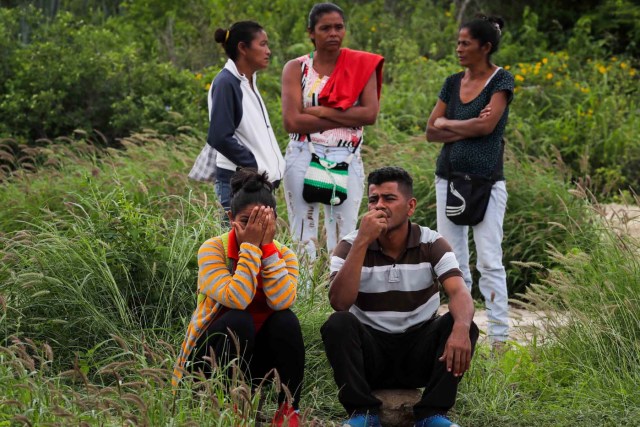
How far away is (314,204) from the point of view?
649 centimetres

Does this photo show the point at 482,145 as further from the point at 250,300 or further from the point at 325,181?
the point at 250,300

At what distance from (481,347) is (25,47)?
719 cm

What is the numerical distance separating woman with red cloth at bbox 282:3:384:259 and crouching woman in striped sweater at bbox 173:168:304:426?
161cm

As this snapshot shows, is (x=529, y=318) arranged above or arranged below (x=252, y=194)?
below

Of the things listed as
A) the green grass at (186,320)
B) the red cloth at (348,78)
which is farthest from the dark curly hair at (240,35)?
the green grass at (186,320)

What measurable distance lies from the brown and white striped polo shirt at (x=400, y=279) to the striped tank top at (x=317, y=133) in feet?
5.04

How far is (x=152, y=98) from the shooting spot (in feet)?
34.9

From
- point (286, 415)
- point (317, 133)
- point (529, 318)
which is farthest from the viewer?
point (529, 318)

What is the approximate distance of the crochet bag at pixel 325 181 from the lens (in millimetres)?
6344

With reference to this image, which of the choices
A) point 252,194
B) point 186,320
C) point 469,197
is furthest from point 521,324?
point 252,194

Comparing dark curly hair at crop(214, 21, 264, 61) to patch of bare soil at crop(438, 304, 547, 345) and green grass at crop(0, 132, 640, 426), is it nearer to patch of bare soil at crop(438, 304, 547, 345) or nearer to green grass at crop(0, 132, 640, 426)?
green grass at crop(0, 132, 640, 426)

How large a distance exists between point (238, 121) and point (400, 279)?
1.83 metres

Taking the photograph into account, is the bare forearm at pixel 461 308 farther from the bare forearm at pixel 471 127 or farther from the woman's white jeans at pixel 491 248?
the bare forearm at pixel 471 127

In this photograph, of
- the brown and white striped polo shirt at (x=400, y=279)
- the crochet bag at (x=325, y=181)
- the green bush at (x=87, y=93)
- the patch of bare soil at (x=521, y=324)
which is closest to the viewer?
the brown and white striped polo shirt at (x=400, y=279)
